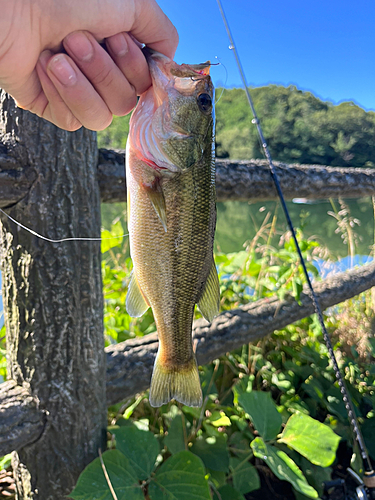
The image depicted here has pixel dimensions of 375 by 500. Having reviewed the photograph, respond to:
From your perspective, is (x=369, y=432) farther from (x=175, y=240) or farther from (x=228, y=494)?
(x=175, y=240)

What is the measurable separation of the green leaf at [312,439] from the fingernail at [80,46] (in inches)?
69.4

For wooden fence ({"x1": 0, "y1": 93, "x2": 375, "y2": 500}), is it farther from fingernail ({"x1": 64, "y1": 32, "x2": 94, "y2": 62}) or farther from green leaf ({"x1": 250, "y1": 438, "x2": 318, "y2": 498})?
green leaf ({"x1": 250, "y1": 438, "x2": 318, "y2": 498})

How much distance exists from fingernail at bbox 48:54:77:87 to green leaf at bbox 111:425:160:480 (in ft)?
4.38

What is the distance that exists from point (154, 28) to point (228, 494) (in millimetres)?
1949

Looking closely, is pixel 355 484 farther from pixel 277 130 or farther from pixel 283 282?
pixel 277 130

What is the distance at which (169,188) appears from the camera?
973mm

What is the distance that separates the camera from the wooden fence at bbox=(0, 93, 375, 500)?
1.30 meters

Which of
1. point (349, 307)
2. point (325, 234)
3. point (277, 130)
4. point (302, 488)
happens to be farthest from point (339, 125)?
point (302, 488)

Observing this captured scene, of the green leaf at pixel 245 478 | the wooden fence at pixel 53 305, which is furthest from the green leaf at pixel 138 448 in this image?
the green leaf at pixel 245 478

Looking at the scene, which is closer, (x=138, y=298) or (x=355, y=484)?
(x=138, y=298)

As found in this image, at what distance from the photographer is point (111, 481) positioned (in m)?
1.35

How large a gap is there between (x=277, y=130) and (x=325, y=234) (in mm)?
18594

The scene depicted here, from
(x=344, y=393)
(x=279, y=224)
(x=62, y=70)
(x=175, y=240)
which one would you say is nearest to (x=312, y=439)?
(x=344, y=393)

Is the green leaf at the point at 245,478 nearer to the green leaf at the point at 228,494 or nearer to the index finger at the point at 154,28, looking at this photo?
the green leaf at the point at 228,494
